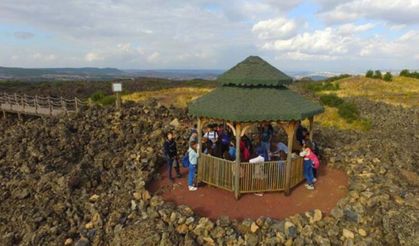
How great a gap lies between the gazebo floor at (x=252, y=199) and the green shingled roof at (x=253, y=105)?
2748mm

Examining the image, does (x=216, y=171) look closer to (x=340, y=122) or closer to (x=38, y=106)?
(x=340, y=122)

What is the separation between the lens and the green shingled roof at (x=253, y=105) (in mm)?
11539

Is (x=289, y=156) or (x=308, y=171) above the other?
(x=289, y=156)

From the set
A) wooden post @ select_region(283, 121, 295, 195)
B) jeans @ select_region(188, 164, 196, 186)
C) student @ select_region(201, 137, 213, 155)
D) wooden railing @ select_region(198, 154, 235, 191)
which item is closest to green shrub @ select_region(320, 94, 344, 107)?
student @ select_region(201, 137, 213, 155)

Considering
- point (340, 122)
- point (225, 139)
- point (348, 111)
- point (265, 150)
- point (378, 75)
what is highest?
point (378, 75)

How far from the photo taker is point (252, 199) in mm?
12250

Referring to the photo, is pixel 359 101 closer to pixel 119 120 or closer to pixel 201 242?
pixel 119 120

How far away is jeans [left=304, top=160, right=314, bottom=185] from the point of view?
12.9 m

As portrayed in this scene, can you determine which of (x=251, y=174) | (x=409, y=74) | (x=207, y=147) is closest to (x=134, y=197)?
(x=207, y=147)

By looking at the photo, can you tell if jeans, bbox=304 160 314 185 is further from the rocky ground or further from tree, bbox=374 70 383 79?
tree, bbox=374 70 383 79

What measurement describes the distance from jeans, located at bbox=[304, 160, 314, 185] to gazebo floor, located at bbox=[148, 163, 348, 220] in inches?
14.1

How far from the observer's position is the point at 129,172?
579 inches

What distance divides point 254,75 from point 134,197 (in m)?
5.79

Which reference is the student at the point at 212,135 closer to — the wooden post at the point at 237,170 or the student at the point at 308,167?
the wooden post at the point at 237,170
